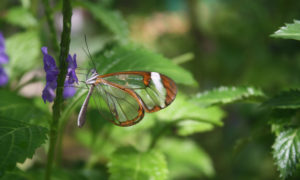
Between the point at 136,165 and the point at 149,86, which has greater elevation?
the point at 149,86

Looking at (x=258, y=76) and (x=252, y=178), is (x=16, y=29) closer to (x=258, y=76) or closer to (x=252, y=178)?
(x=258, y=76)

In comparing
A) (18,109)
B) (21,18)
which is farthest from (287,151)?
(21,18)

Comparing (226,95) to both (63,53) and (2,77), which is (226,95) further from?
(2,77)

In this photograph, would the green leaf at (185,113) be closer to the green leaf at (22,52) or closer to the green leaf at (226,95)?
the green leaf at (226,95)

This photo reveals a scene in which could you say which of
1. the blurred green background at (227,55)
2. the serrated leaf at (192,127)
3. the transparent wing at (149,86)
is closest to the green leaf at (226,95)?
the transparent wing at (149,86)

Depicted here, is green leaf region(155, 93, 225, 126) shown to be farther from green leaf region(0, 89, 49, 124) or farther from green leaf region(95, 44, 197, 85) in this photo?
green leaf region(0, 89, 49, 124)

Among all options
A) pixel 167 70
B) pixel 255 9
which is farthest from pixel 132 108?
pixel 255 9

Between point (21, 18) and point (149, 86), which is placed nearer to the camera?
point (149, 86)
